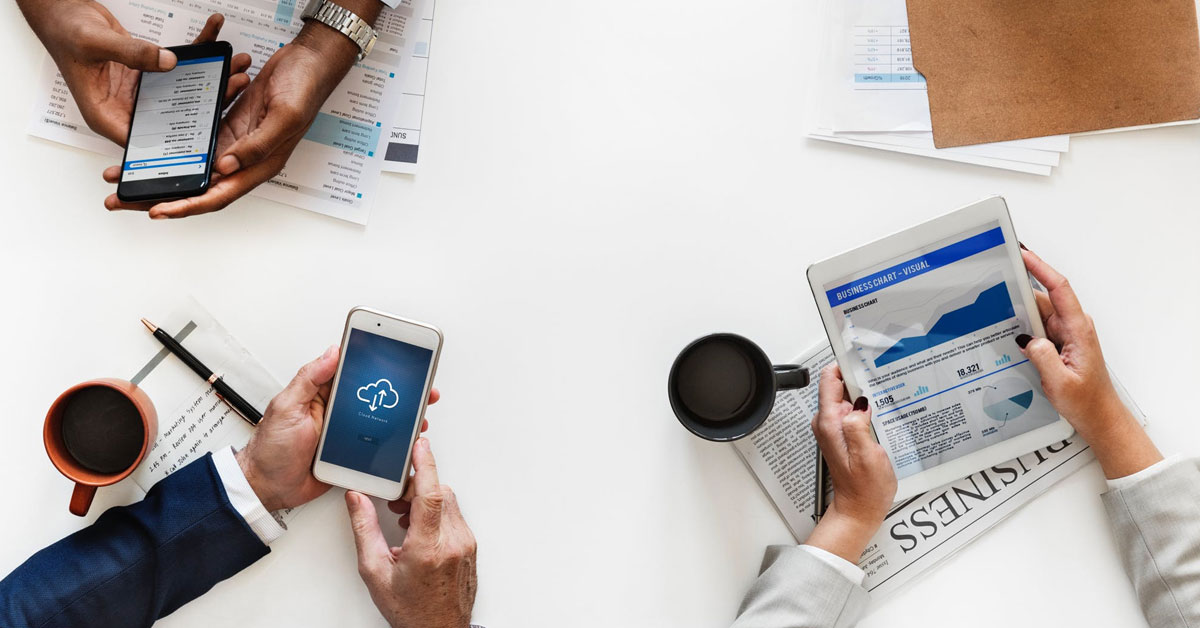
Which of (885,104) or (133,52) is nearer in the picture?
(133,52)

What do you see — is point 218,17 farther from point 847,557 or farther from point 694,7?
point 847,557

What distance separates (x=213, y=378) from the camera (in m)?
0.92

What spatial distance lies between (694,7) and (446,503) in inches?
27.6

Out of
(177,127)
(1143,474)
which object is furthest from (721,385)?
(177,127)

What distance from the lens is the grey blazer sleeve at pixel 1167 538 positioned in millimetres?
875

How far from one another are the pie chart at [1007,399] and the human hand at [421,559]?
66cm

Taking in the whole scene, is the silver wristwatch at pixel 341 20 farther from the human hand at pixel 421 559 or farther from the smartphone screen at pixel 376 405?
the human hand at pixel 421 559

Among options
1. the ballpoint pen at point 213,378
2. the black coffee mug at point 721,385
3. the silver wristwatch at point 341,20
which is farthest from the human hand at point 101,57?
the black coffee mug at point 721,385

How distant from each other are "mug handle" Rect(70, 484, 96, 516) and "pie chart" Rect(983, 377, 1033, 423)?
1069mm

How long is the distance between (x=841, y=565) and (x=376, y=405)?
589 millimetres

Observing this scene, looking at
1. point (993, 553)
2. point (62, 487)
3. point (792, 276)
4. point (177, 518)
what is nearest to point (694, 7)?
point (792, 276)

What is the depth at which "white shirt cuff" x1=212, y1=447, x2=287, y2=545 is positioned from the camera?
0.89 meters

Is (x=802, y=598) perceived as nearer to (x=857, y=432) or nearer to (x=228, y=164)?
(x=857, y=432)

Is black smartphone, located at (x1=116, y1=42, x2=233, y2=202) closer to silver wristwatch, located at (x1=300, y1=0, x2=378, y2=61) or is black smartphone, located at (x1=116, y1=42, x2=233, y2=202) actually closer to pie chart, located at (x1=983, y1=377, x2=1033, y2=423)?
silver wristwatch, located at (x1=300, y1=0, x2=378, y2=61)
